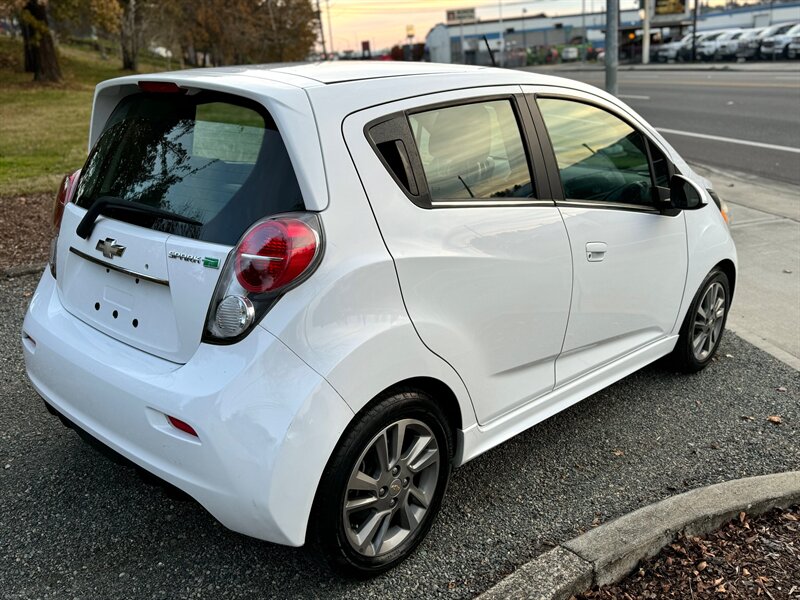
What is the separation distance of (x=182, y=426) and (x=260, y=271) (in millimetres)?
542

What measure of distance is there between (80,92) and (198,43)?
18734mm

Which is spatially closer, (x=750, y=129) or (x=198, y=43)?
(x=750, y=129)

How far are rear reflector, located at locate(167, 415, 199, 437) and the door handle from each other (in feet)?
6.07

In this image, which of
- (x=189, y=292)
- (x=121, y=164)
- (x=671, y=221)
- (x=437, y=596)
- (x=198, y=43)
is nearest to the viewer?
(x=189, y=292)

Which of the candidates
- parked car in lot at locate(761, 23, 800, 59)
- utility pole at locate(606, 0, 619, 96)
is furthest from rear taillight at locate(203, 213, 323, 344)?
parked car in lot at locate(761, 23, 800, 59)

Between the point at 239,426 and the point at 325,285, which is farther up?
the point at 325,285

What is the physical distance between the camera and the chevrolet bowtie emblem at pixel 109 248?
2.73 metres

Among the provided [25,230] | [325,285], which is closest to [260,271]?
[325,285]

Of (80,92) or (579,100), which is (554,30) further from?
(579,100)

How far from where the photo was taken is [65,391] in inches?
111

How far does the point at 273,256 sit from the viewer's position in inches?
93.9

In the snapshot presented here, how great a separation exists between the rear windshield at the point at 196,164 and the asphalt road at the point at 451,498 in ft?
3.98

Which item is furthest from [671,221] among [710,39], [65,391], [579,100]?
[710,39]

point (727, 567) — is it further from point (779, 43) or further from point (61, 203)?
point (779, 43)
